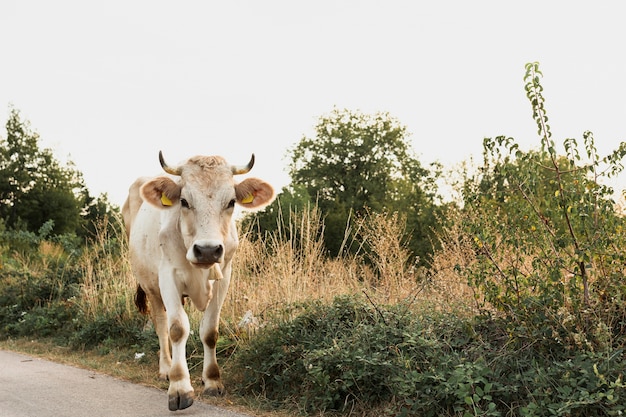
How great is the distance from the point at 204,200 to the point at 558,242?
2.85 metres

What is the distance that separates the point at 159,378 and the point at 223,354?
30.9 inches

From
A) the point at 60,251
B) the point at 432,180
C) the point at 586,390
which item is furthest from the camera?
the point at 432,180

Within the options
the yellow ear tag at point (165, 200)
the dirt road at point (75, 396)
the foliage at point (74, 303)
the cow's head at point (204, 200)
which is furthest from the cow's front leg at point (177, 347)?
the foliage at point (74, 303)

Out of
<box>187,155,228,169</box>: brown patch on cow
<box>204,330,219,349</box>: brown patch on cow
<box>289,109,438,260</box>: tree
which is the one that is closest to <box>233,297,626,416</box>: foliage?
<box>204,330,219,349</box>: brown patch on cow

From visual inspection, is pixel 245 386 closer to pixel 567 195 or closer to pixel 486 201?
pixel 486 201

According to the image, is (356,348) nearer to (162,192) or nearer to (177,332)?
(177,332)

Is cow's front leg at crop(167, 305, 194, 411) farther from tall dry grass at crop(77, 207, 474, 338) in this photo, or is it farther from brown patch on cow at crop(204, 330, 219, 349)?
tall dry grass at crop(77, 207, 474, 338)

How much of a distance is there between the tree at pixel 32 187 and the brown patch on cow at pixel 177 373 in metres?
40.5

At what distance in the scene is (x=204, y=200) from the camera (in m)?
5.59

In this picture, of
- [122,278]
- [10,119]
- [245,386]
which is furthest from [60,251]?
[10,119]

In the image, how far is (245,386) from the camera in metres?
6.11

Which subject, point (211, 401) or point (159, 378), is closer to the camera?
point (211, 401)

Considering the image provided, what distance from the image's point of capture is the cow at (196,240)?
5.39 metres

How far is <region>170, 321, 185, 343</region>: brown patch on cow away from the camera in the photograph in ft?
18.6
